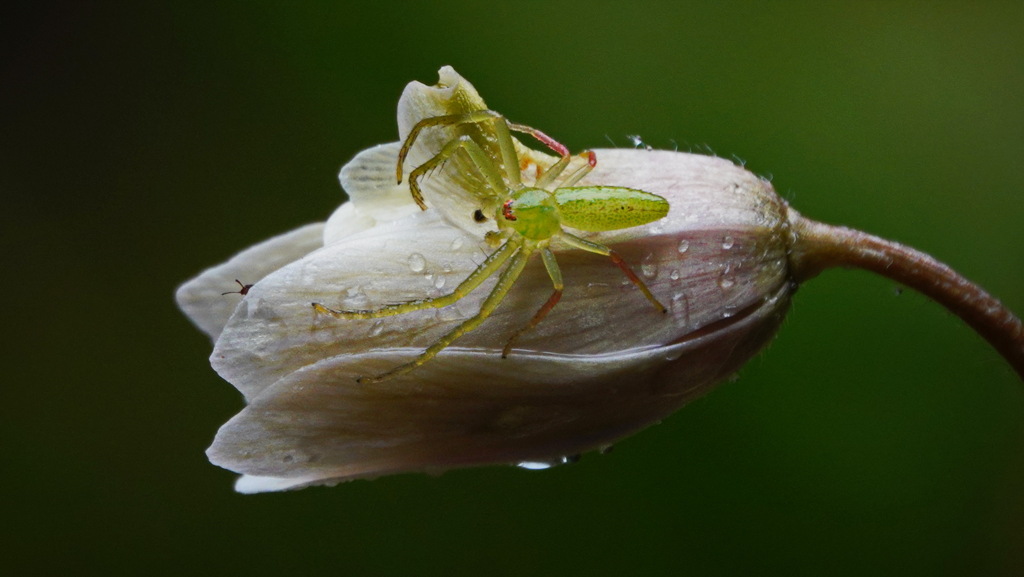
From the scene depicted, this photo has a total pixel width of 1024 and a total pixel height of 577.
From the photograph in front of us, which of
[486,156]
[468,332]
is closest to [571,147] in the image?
[486,156]

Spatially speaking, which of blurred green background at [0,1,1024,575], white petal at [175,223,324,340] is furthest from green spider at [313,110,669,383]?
blurred green background at [0,1,1024,575]

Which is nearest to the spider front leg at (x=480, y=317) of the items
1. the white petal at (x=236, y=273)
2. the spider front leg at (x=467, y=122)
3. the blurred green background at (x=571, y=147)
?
the spider front leg at (x=467, y=122)

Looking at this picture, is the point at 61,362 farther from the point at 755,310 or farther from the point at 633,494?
the point at 755,310

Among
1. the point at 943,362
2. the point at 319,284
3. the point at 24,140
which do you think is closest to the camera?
the point at 319,284

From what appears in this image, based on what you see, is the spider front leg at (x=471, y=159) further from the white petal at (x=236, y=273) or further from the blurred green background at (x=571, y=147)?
the blurred green background at (x=571, y=147)

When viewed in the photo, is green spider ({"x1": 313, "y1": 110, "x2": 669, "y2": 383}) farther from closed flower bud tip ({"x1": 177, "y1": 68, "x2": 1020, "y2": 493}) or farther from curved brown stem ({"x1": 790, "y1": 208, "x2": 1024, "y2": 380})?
curved brown stem ({"x1": 790, "y1": 208, "x2": 1024, "y2": 380})

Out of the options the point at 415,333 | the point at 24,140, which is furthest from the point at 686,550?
the point at 24,140
